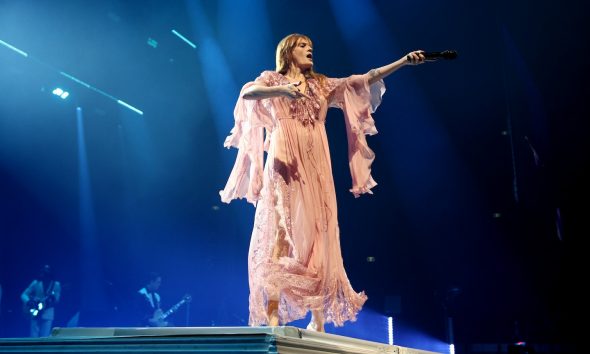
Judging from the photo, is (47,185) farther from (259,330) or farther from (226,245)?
(259,330)

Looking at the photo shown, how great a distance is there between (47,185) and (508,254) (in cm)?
690

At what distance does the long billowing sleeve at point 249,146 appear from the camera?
10.7 ft

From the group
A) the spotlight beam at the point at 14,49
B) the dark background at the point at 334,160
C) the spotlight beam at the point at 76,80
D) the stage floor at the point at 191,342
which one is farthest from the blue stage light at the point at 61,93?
the stage floor at the point at 191,342

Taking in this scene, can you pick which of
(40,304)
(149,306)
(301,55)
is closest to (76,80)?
(40,304)

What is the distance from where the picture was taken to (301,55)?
333 centimetres

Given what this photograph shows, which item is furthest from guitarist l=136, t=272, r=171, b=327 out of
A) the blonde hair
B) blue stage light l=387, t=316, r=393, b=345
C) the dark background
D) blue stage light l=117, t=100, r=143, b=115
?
the blonde hair

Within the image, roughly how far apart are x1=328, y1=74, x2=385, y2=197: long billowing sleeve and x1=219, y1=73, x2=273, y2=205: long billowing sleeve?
46 centimetres

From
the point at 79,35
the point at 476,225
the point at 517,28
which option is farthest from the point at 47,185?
the point at 517,28

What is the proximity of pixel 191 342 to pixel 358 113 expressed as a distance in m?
1.94

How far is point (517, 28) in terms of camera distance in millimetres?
6938

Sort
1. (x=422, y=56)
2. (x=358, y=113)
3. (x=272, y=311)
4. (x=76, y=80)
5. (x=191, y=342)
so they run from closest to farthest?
(x=191, y=342) < (x=272, y=311) < (x=422, y=56) < (x=358, y=113) < (x=76, y=80)

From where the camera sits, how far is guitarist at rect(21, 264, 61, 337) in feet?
25.8

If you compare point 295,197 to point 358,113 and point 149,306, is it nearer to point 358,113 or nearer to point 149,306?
point 358,113

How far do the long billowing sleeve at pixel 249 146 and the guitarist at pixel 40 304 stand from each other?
566 cm
